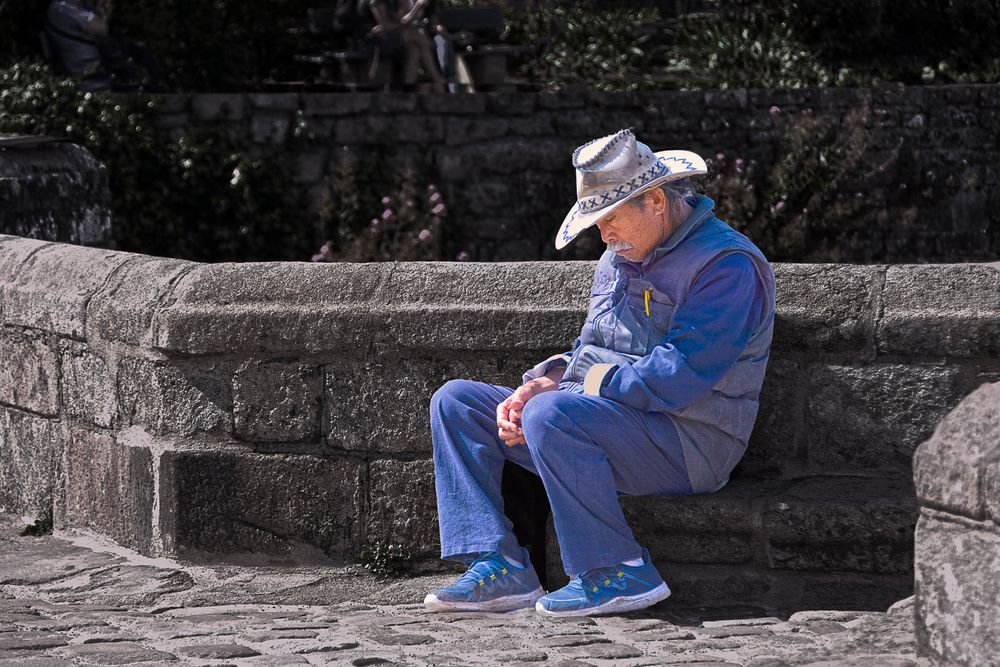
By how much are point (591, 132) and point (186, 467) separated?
783cm

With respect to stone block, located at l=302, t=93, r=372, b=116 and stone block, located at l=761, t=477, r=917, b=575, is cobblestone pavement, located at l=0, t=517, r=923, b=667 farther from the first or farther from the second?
stone block, located at l=302, t=93, r=372, b=116

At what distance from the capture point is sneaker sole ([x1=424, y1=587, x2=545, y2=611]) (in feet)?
12.3

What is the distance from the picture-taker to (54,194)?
24.3ft

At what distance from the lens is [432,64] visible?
1311 cm

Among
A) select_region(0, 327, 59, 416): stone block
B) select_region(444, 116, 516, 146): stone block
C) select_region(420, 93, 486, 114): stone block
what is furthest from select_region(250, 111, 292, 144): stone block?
select_region(0, 327, 59, 416): stone block

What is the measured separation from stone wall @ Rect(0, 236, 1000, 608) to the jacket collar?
32cm

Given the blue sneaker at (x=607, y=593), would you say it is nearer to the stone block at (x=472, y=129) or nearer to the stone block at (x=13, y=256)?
the stone block at (x=13, y=256)

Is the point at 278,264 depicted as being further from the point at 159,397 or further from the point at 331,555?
the point at 331,555

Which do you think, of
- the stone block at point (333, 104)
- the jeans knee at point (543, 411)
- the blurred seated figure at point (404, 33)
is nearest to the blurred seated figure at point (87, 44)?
the stone block at point (333, 104)

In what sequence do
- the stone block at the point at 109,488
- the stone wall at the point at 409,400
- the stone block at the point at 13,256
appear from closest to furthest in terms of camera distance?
the stone wall at the point at 409,400
the stone block at the point at 109,488
the stone block at the point at 13,256

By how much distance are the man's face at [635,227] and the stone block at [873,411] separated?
569mm

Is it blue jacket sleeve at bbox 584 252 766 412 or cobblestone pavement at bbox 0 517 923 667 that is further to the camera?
blue jacket sleeve at bbox 584 252 766 412

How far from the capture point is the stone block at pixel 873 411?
153 inches

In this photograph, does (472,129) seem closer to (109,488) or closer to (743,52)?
(743,52)
